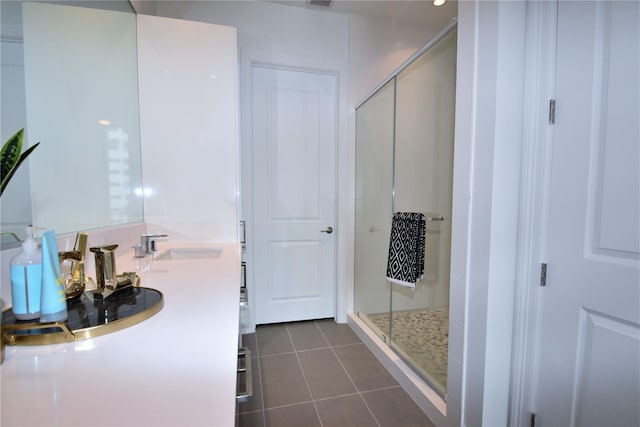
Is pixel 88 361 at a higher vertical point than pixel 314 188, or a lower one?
lower

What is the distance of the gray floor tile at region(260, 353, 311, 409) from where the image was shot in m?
1.66

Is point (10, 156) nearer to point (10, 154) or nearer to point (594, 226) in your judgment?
point (10, 154)

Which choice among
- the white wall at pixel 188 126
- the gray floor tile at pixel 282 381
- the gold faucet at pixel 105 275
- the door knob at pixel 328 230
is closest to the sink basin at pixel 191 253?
the white wall at pixel 188 126

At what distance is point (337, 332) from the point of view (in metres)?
2.48

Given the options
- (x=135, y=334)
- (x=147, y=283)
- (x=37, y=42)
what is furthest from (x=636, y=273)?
(x=37, y=42)

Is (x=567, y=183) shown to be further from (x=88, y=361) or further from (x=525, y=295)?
(x=88, y=361)

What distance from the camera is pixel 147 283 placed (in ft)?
3.35

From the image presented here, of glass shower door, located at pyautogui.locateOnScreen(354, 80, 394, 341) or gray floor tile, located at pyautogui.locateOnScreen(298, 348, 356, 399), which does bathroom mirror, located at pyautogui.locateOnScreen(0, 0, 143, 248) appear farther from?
glass shower door, located at pyautogui.locateOnScreen(354, 80, 394, 341)

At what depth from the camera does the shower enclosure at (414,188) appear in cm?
188

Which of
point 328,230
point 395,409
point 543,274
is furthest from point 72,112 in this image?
point 395,409

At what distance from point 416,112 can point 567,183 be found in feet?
4.21

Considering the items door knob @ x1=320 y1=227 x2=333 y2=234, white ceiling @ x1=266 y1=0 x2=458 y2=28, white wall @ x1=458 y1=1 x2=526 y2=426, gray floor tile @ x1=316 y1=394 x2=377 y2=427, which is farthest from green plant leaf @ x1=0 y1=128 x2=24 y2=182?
white ceiling @ x1=266 y1=0 x2=458 y2=28

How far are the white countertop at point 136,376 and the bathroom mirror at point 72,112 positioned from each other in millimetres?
488

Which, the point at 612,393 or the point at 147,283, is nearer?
the point at 612,393
